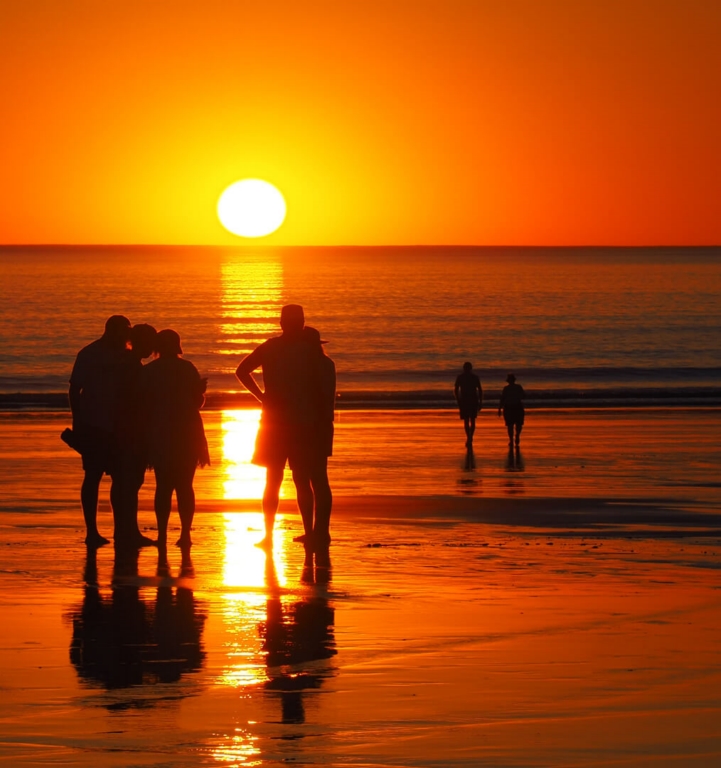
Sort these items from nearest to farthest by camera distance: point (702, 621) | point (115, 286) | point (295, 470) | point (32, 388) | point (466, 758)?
point (466, 758) < point (702, 621) < point (295, 470) < point (32, 388) < point (115, 286)

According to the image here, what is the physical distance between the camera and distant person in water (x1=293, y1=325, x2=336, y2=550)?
1097 cm

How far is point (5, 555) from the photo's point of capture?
10.4 meters

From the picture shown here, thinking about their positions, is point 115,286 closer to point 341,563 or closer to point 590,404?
point 590,404

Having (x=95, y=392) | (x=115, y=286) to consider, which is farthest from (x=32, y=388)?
(x=115, y=286)

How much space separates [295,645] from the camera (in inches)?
288

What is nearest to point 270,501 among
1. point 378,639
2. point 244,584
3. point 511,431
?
point 244,584

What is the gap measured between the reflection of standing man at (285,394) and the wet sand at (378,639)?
0.72m

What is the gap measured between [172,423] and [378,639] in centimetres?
391

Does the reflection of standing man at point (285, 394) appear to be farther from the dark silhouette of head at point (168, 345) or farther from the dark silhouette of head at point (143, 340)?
the dark silhouette of head at point (143, 340)

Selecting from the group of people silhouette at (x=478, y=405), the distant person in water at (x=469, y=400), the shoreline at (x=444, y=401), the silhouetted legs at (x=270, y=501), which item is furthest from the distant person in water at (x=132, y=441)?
the shoreline at (x=444, y=401)

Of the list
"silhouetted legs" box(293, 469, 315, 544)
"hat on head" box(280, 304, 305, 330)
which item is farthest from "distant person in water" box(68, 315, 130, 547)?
"silhouetted legs" box(293, 469, 315, 544)

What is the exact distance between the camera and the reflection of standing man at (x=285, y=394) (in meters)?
11.0

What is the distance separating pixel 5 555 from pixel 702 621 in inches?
199

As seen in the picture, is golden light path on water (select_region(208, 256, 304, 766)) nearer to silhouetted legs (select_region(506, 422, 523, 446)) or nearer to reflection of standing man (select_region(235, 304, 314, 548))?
reflection of standing man (select_region(235, 304, 314, 548))
